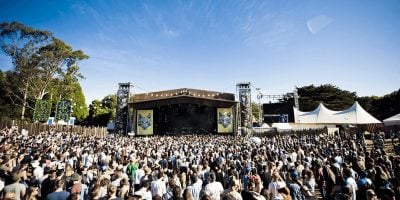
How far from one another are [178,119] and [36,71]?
18905 millimetres

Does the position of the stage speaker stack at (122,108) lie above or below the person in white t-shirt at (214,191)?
above

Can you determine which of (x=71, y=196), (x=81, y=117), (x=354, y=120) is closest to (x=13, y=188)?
(x=71, y=196)

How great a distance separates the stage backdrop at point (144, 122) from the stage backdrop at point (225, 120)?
8.99 metres

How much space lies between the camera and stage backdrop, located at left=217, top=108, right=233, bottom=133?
29.6 metres

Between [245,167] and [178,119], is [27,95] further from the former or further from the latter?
[245,167]

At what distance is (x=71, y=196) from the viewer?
3.77 meters

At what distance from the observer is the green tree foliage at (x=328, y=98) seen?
45.2 metres

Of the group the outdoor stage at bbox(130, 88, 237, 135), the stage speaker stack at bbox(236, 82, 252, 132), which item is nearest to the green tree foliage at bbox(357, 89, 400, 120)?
the stage speaker stack at bbox(236, 82, 252, 132)

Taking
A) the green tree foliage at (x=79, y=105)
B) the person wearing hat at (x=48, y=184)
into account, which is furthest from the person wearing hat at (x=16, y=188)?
the green tree foliage at (x=79, y=105)

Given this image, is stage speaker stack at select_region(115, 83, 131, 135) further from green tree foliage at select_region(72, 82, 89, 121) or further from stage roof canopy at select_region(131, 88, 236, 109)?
green tree foliage at select_region(72, 82, 89, 121)

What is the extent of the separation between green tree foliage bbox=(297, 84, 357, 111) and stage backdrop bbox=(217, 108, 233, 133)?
24.3m

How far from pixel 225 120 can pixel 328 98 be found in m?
28.1

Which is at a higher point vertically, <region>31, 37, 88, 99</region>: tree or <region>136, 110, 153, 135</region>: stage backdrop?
<region>31, 37, 88, 99</region>: tree

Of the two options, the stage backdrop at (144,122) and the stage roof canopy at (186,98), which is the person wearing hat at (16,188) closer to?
the stage roof canopy at (186,98)
